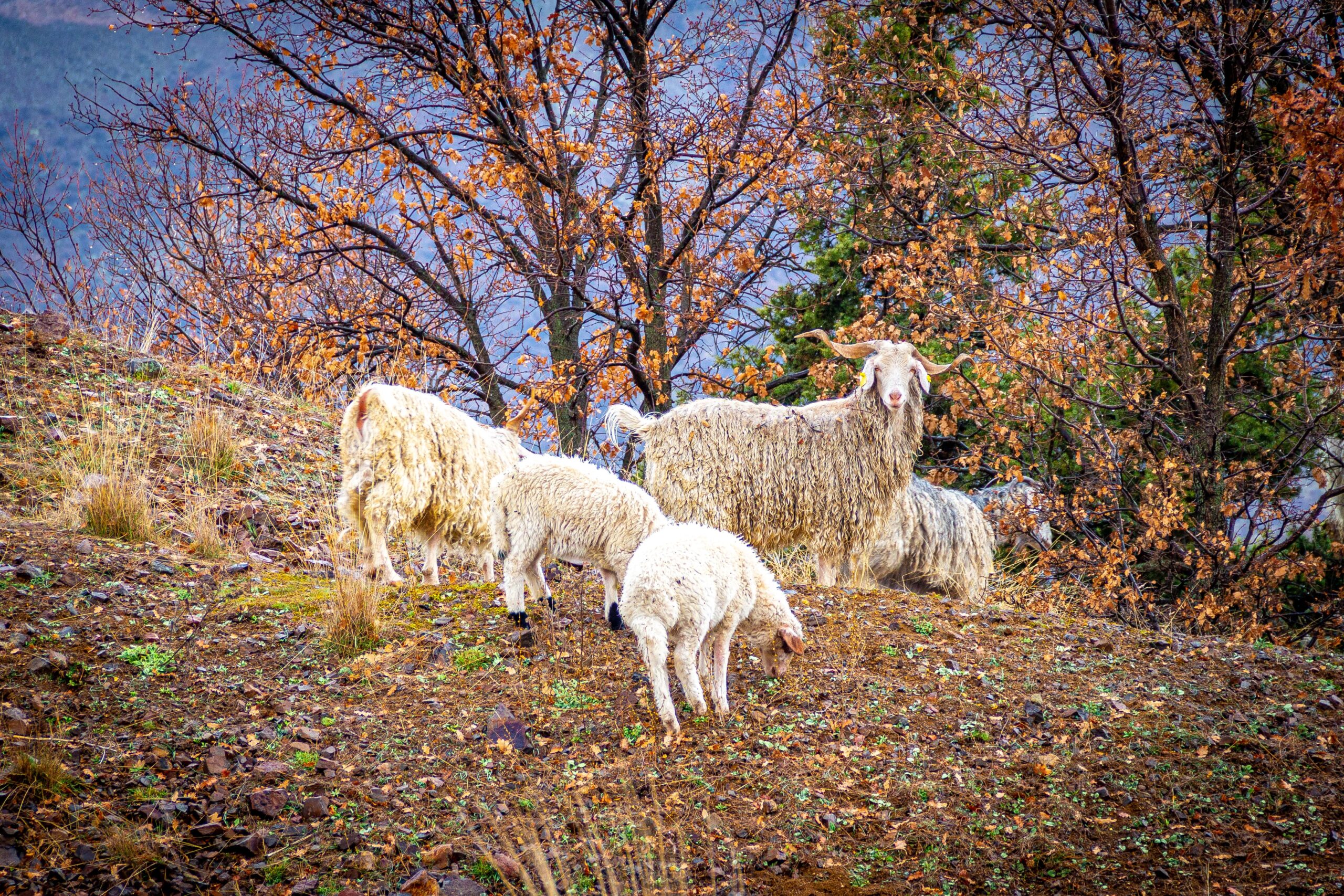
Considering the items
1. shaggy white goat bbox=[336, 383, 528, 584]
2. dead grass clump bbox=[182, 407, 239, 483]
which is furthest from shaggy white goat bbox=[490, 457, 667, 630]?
dead grass clump bbox=[182, 407, 239, 483]

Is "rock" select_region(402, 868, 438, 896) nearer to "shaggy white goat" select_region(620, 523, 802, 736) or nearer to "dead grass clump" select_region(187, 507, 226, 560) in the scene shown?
"shaggy white goat" select_region(620, 523, 802, 736)

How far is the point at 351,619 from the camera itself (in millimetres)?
5734

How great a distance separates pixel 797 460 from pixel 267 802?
231 inches

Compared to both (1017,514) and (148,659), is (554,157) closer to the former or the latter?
(1017,514)

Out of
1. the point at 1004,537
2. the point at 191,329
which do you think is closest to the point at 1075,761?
the point at 1004,537

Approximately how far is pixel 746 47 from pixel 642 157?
2.35 m

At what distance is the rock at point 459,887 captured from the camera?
3.59 meters

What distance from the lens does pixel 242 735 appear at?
4.55 m

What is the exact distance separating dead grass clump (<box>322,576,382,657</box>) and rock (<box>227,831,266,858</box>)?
75.5 inches

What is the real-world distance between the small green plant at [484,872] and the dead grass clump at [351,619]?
230cm

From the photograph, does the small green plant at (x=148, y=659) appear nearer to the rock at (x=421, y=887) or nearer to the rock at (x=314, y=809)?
the rock at (x=314, y=809)

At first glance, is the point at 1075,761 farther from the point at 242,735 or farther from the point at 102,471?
the point at 102,471

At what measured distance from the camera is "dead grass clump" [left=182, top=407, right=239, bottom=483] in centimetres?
894

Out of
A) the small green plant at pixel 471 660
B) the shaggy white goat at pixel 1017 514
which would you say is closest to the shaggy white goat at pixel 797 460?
the shaggy white goat at pixel 1017 514
